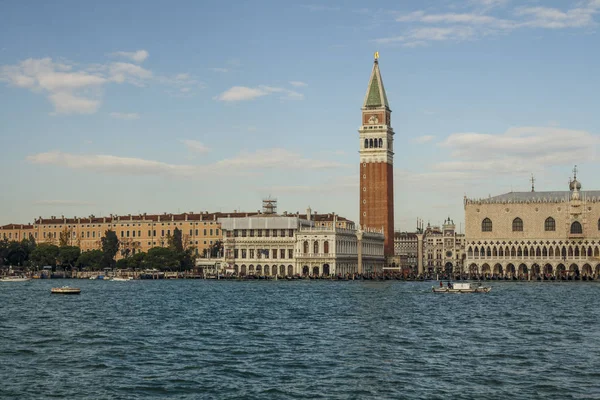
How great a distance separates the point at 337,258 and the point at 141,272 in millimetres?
30568

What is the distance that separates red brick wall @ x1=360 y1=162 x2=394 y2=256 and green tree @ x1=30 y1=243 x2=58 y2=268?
156 feet

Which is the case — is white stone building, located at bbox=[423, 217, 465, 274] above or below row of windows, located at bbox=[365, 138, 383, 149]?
below

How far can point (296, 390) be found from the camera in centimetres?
2578

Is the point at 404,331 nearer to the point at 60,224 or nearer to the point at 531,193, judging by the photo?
the point at 531,193

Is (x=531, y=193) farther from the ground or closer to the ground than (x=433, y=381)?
farther from the ground

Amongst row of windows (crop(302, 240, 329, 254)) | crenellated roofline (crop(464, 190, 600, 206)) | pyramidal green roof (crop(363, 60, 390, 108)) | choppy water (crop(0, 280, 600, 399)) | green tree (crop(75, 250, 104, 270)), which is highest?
pyramidal green roof (crop(363, 60, 390, 108))

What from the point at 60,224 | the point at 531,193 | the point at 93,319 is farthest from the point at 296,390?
the point at 60,224

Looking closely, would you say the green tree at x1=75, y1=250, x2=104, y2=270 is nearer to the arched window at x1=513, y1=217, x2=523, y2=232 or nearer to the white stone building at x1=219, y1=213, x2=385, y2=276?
the white stone building at x1=219, y1=213, x2=385, y2=276

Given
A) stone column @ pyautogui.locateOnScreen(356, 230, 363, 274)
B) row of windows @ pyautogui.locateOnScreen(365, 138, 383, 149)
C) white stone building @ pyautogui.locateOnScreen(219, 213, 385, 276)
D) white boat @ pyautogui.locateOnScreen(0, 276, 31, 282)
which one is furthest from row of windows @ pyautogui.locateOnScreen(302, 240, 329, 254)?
white boat @ pyautogui.locateOnScreen(0, 276, 31, 282)

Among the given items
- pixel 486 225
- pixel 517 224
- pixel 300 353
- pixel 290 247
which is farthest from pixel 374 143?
pixel 300 353

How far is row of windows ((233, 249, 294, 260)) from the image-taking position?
127 metres

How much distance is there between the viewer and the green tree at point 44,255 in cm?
14038

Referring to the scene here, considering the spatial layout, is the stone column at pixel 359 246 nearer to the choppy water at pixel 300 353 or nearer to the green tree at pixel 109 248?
the green tree at pixel 109 248

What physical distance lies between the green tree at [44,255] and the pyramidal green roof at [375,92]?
5264 cm
